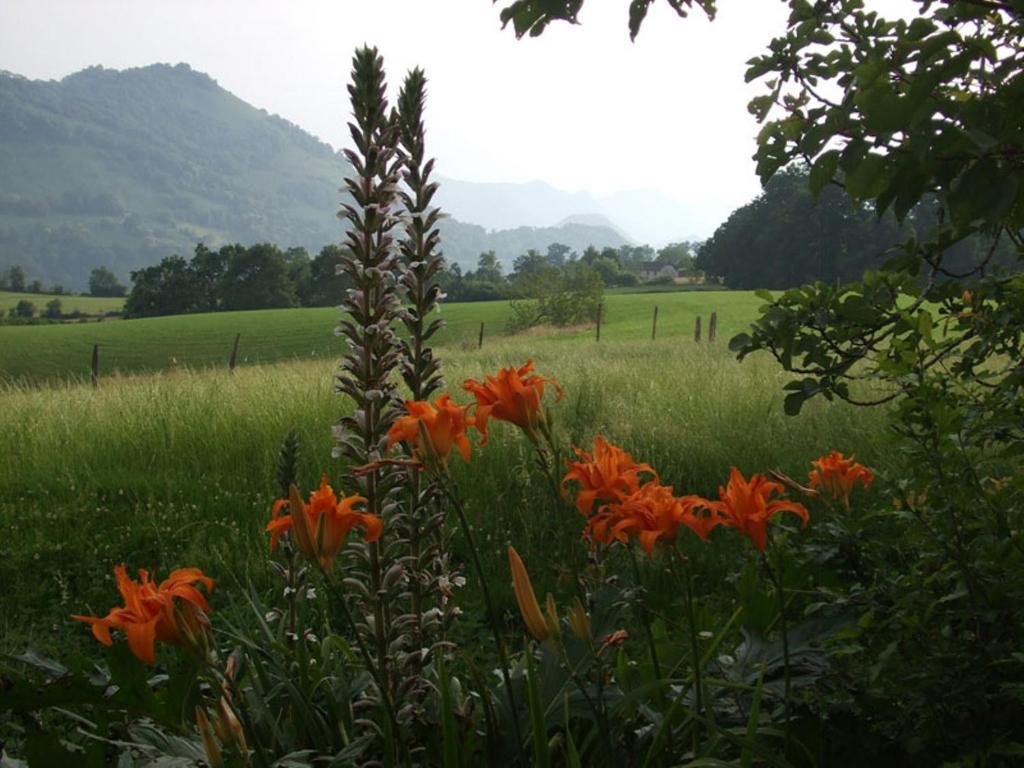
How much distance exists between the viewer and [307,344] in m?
46.8

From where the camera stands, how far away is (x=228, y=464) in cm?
593

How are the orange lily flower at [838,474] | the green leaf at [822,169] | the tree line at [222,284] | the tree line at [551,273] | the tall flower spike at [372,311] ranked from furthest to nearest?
the tree line at [222,284] < the tree line at [551,273] < the orange lily flower at [838,474] < the tall flower spike at [372,311] < the green leaf at [822,169]

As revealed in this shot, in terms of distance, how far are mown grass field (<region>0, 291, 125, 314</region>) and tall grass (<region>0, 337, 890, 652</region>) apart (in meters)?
91.2

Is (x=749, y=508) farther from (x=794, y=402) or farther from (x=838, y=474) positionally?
(x=794, y=402)

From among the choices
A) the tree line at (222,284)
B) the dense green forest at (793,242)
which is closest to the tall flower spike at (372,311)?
the dense green forest at (793,242)

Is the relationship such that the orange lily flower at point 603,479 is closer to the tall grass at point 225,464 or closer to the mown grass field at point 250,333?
the tall grass at point 225,464

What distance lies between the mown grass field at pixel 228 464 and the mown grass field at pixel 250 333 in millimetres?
30582

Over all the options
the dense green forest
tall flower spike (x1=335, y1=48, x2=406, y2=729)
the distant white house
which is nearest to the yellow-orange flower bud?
tall flower spike (x1=335, y1=48, x2=406, y2=729)

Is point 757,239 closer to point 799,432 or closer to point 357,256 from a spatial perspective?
point 799,432

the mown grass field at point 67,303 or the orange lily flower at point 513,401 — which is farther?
the mown grass field at point 67,303

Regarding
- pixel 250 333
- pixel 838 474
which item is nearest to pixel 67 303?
pixel 250 333

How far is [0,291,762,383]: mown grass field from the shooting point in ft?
137

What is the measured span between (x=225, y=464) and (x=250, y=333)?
4826cm

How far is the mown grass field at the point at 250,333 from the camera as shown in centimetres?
4184
